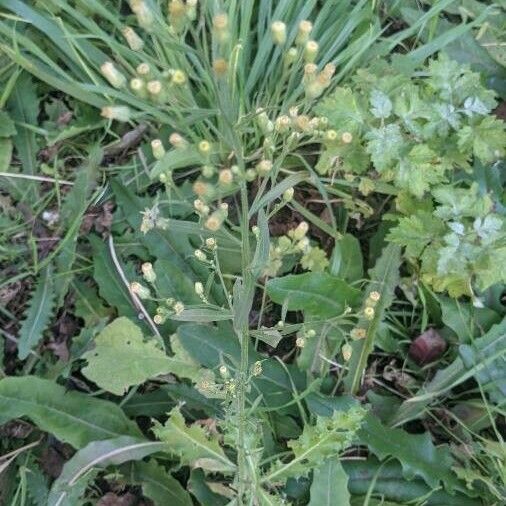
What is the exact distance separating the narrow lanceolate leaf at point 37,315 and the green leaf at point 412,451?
800mm

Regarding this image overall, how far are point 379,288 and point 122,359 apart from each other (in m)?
0.63

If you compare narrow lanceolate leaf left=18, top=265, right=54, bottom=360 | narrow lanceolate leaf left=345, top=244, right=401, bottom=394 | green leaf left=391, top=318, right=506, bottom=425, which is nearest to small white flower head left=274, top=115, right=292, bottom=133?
narrow lanceolate leaf left=345, top=244, right=401, bottom=394

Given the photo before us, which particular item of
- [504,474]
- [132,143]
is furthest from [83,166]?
[504,474]

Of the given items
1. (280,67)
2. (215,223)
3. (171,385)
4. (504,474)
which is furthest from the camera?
(280,67)

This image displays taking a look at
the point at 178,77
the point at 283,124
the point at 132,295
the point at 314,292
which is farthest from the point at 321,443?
the point at 178,77

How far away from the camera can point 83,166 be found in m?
1.80

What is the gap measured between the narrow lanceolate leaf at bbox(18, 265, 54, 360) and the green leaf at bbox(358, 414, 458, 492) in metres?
0.80

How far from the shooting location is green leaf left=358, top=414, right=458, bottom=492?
1483 millimetres

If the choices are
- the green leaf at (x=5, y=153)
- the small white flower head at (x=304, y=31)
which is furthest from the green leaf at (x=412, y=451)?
the green leaf at (x=5, y=153)

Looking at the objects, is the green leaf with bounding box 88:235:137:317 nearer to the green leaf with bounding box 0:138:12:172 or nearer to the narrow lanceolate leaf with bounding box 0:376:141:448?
the narrow lanceolate leaf with bounding box 0:376:141:448

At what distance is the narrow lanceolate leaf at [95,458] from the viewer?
152 centimetres

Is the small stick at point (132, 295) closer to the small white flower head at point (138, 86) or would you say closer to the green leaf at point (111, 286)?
the green leaf at point (111, 286)

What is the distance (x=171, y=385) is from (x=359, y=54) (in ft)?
2.97

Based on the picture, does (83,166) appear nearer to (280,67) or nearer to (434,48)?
(280,67)
